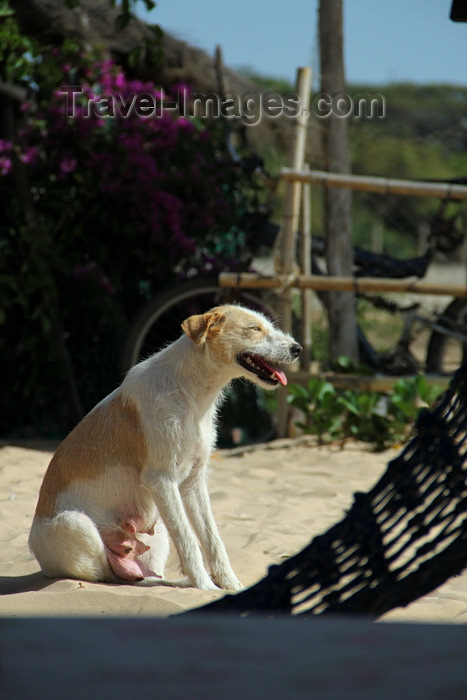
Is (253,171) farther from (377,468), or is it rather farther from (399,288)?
(377,468)

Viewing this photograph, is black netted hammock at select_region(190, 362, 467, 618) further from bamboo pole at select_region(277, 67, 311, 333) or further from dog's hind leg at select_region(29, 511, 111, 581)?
bamboo pole at select_region(277, 67, 311, 333)

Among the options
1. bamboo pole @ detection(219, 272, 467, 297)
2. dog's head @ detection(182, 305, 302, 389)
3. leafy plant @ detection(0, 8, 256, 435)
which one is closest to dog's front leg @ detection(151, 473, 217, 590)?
dog's head @ detection(182, 305, 302, 389)

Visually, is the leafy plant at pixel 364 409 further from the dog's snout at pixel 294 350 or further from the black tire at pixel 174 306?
the dog's snout at pixel 294 350

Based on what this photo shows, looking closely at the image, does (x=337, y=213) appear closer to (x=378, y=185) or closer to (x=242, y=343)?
(x=378, y=185)

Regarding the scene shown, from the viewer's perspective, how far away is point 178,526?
3.26 meters

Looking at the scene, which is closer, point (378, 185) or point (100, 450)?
point (100, 450)

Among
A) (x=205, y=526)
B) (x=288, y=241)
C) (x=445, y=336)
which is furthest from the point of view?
(x=445, y=336)

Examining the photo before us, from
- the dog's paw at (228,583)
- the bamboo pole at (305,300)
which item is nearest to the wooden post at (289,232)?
the bamboo pole at (305,300)

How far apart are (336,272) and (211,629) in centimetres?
523

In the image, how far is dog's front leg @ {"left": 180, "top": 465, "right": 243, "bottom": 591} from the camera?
3424mm

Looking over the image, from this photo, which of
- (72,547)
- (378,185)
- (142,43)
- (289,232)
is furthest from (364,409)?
(142,43)

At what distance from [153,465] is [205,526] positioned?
0.42m

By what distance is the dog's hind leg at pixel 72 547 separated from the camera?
3252mm

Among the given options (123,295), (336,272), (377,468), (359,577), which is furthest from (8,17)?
(359,577)
